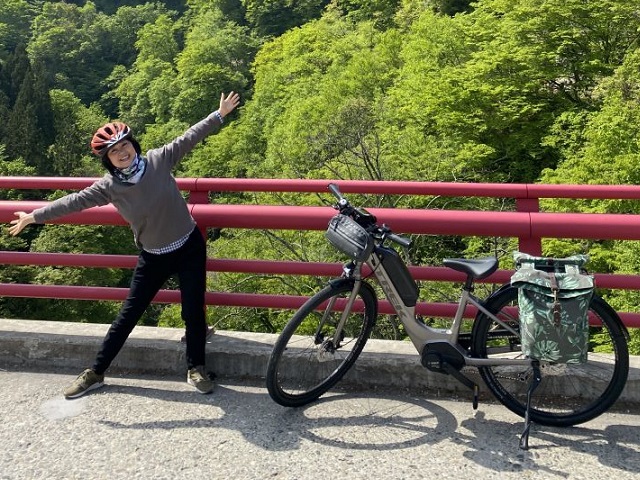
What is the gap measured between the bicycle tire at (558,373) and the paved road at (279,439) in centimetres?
10

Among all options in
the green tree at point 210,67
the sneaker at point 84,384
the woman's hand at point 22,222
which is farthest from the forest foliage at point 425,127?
the green tree at point 210,67

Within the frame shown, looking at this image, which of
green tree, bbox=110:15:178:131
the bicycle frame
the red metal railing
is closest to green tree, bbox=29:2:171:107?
green tree, bbox=110:15:178:131

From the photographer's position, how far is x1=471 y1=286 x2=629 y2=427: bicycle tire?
321 cm

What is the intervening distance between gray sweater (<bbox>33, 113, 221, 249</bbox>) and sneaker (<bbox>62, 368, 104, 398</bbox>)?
2.69 ft

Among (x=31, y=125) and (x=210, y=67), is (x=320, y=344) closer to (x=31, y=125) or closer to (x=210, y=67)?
(x=210, y=67)

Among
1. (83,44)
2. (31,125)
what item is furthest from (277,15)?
(31,125)

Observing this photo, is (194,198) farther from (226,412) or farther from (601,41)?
(601,41)

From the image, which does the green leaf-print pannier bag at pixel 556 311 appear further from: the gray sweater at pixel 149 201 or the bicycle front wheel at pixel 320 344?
the gray sweater at pixel 149 201

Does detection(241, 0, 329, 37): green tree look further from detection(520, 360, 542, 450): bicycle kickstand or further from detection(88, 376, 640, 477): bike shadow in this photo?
detection(520, 360, 542, 450): bicycle kickstand

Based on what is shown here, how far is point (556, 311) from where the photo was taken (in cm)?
301

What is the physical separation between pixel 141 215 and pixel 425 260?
18.4 m

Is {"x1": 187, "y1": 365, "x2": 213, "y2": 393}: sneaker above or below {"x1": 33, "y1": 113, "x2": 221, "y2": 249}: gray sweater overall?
below

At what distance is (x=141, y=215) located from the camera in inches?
137

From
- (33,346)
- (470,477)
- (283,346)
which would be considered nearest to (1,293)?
(33,346)
